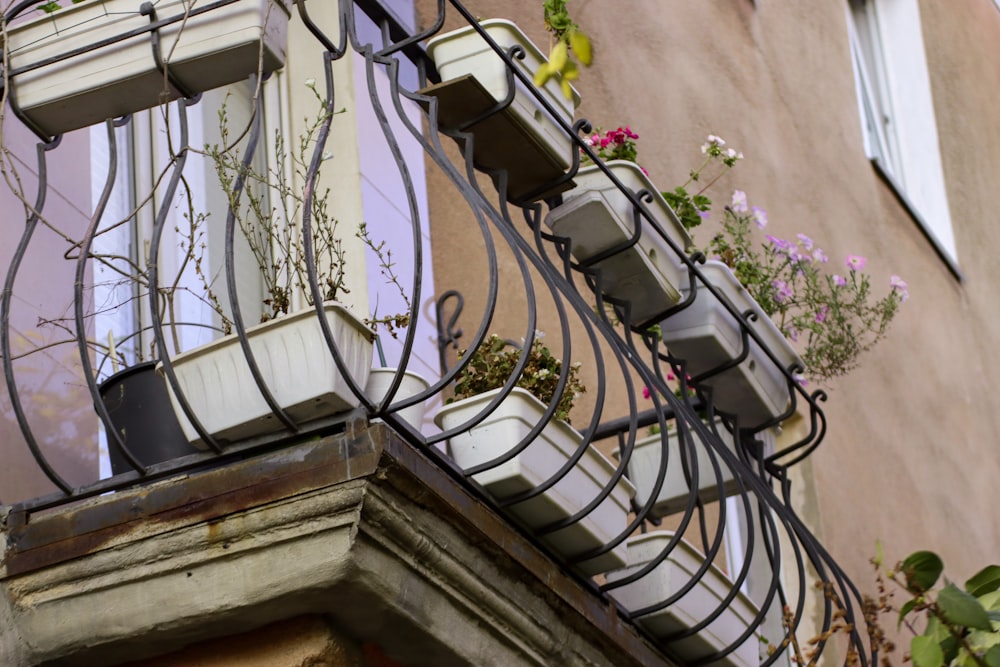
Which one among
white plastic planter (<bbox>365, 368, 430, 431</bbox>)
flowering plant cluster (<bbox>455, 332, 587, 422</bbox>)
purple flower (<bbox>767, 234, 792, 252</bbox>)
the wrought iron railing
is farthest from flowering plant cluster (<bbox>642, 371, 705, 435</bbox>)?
white plastic planter (<bbox>365, 368, 430, 431</bbox>)

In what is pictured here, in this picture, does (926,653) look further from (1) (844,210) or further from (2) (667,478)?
(1) (844,210)

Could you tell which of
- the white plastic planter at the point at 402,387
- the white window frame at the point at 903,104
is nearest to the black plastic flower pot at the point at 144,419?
the white plastic planter at the point at 402,387

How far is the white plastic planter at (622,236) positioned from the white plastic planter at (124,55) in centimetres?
125

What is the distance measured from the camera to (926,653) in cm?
312

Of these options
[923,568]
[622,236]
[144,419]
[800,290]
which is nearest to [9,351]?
[144,419]

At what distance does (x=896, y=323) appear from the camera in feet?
28.6

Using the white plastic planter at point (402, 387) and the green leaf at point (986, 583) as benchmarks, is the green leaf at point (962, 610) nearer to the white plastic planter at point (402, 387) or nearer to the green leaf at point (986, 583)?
the green leaf at point (986, 583)

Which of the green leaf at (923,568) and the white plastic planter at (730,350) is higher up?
the white plastic planter at (730,350)

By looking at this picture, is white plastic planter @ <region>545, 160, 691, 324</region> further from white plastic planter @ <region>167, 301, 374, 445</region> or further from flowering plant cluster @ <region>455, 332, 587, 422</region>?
white plastic planter @ <region>167, 301, 374, 445</region>

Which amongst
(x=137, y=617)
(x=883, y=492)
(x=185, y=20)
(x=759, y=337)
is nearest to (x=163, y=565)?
(x=137, y=617)

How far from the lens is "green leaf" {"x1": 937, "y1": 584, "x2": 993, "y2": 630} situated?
3.06 m

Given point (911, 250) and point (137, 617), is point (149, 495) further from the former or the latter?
point (911, 250)

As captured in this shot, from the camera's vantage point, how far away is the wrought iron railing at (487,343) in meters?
3.46

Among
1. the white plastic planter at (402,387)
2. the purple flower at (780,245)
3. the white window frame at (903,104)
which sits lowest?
the white plastic planter at (402,387)
